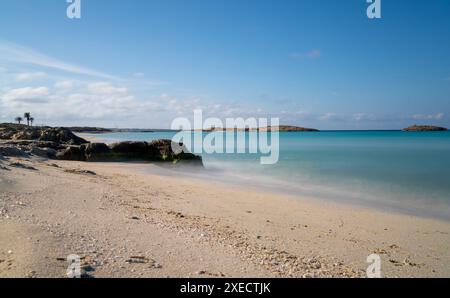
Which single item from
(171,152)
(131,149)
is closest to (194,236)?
(171,152)

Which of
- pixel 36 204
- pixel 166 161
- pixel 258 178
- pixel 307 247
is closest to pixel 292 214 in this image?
A: pixel 307 247

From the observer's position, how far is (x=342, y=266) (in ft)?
21.6

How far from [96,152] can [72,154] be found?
1.85 m

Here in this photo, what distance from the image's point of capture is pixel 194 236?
7.63 m

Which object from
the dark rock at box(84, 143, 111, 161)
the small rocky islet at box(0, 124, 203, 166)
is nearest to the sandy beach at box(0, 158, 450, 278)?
the small rocky islet at box(0, 124, 203, 166)

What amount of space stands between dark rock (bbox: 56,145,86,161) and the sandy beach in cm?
1421

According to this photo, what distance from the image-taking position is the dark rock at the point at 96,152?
27.7m

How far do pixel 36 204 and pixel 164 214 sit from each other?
133 inches

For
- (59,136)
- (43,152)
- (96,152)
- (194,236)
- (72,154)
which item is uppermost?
(59,136)

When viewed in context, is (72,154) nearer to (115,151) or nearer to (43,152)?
(43,152)

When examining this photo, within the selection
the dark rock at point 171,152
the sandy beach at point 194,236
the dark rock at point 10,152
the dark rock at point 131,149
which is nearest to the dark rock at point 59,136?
the dark rock at point 131,149

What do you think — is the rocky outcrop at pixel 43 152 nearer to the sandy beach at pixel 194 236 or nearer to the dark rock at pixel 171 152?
the dark rock at pixel 171 152
